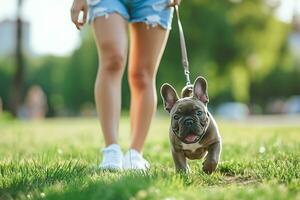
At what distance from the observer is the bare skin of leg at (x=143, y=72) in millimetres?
5695

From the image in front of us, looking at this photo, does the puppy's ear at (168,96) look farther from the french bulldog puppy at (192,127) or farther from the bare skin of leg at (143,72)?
the bare skin of leg at (143,72)

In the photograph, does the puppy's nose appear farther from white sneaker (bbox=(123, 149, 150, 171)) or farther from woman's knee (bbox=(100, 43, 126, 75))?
woman's knee (bbox=(100, 43, 126, 75))

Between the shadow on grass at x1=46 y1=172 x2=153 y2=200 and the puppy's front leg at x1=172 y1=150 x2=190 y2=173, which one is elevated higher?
the shadow on grass at x1=46 y1=172 x2=153 y2=200

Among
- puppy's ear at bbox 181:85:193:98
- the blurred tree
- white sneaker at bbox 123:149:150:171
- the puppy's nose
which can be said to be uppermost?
puppy's ear at bbox 181:85:193:98

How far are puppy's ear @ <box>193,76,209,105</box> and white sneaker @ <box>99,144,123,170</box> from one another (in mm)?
947

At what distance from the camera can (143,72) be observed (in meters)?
5.77

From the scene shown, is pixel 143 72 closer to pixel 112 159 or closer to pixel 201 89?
pixel 112 159

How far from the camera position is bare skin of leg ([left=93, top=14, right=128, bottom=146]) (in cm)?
550

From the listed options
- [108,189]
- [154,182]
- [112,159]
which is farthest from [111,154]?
[108,189]

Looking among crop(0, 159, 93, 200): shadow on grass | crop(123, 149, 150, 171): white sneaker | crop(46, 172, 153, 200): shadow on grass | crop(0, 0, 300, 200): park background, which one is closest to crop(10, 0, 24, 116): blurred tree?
crop(0, 0, 300, 200): park background

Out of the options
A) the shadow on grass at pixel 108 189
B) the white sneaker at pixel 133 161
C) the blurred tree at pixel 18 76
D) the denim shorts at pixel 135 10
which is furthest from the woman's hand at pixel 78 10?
the blurred tree at pixel 18 76

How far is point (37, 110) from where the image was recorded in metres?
31.5

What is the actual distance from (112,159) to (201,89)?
1.11 meters

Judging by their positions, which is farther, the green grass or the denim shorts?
the denim shorts
